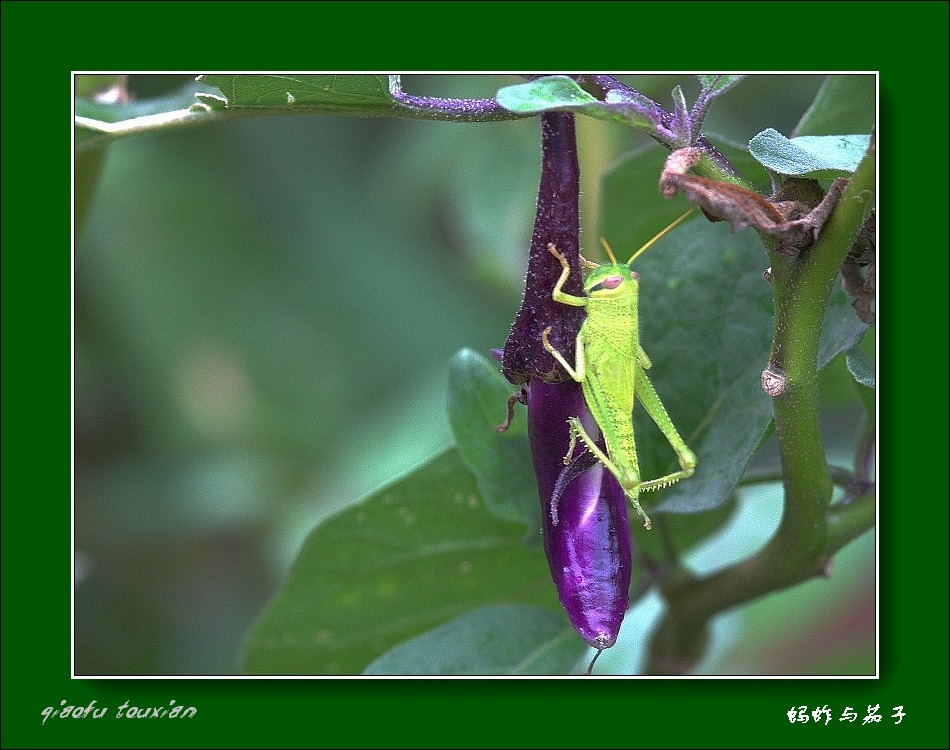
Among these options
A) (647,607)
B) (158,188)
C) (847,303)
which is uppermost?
(847,303)

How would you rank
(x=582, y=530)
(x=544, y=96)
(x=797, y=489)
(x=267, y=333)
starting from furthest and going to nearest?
(x=267, y=333), (x=797, y=489), (x=582, y=530), (x=544, y=96)

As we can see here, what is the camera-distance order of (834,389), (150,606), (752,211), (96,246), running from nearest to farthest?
(752,211)
(834,389)
(150,606)
(96,246)

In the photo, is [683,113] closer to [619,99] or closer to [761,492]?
[619,99]

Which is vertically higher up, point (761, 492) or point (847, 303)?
point (847, 303)

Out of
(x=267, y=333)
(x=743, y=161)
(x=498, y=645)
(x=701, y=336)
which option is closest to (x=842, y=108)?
(x=743, y=161)

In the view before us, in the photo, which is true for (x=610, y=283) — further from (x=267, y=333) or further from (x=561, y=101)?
(x=267, y=333)

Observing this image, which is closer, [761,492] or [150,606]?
[761,492]

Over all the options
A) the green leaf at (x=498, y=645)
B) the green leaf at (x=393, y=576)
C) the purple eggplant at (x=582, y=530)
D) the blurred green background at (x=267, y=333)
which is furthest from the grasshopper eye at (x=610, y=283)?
the blurred green background at (x=267, y=333)

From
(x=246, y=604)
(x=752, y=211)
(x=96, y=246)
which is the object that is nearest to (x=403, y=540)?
(x=752, y=211)
